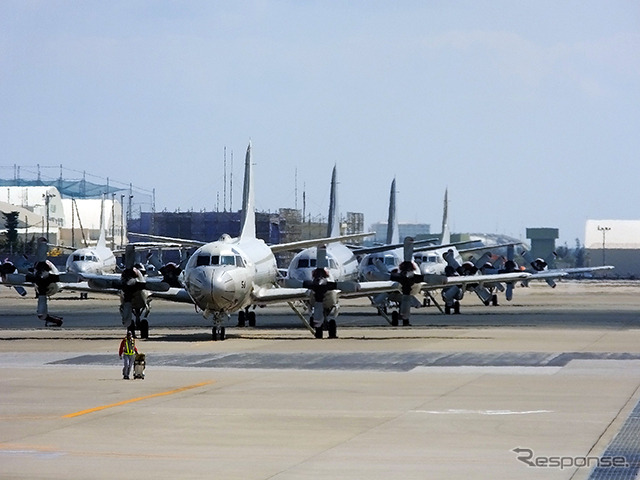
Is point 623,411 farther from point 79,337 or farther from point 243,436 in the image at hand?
point 79,337

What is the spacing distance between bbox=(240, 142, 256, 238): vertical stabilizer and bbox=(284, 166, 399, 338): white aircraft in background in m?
3.00

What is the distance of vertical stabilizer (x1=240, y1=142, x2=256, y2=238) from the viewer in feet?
172

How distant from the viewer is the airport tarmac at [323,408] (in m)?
16.9

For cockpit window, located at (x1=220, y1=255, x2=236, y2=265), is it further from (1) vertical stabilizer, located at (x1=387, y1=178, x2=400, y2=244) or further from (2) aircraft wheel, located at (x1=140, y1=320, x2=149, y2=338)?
(1) vertical stabilizer, located at (x1=387, y1=178, x2=400, y2=244)

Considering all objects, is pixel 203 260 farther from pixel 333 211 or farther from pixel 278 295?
pixel 333 211

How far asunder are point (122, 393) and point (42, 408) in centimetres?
288

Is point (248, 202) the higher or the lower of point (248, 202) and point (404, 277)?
the higher

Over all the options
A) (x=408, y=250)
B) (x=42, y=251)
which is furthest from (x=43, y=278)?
(x=408, y=250)

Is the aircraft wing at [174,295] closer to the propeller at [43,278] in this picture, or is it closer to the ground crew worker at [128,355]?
the propeller at [43,278]

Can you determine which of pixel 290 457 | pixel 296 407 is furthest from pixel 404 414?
pixel 290 457

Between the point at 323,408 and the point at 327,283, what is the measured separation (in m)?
22.2

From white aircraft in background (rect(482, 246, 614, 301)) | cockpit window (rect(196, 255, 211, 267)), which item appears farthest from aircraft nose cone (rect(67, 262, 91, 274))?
cockpit window (rect(196, 255, 211, 267))

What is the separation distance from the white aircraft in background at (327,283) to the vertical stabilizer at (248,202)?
300 centimetres

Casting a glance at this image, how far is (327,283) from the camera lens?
4562 cm
